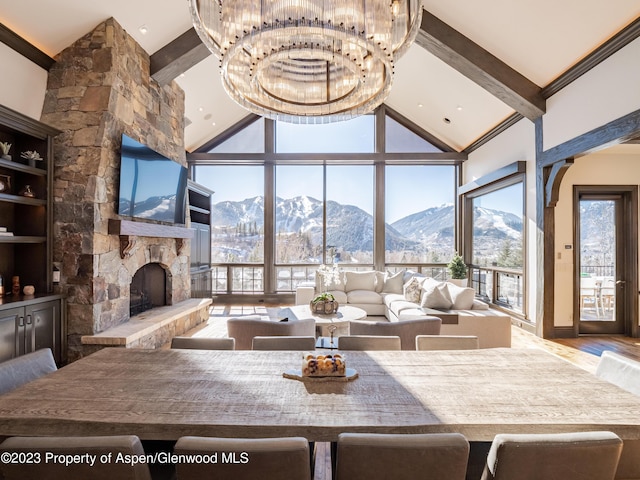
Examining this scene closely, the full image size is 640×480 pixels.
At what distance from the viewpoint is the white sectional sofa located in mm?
4094

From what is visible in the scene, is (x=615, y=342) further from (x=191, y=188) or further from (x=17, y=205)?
(x=17, y=205)

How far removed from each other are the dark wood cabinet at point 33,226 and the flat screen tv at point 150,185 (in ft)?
2.20

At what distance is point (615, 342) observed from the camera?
472 centimetres

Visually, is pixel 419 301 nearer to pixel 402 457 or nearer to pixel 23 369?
pixel 402 457

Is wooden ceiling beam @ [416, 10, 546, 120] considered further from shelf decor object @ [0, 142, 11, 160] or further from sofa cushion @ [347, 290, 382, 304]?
shelf decor object @ [0, 142, 11, 160]

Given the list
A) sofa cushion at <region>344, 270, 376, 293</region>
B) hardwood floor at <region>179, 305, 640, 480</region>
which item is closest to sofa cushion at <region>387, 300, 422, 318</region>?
sofa cushion at <region>344, 270, 376, 293</region>

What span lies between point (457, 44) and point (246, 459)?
533cm

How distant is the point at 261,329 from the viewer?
289cm

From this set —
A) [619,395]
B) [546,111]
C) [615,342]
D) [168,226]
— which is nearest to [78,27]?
[168,226]

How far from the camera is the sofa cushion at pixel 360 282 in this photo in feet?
20.8

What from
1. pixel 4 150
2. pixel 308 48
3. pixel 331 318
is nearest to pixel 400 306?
pixel 331 318

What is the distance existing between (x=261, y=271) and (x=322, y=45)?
6232 millimetres

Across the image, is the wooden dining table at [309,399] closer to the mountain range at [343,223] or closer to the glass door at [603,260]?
the glass door at [603,260]

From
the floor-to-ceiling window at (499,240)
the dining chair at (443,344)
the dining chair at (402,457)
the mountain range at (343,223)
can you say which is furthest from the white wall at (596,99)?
the dining chair at (402,457)
